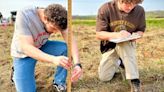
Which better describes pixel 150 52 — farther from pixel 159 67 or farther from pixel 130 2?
pixel 130 2

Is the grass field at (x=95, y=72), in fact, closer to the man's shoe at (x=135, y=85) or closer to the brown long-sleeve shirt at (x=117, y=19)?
the man's shoe at (x=135, y=85)

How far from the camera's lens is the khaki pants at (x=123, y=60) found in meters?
3.88

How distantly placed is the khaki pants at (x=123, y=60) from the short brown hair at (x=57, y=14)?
0.84 meters

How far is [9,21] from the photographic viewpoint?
982 centimetres

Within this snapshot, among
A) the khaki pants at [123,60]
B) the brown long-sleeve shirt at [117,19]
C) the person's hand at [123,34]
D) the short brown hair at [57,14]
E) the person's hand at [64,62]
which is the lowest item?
the khaki pants at [123,60]

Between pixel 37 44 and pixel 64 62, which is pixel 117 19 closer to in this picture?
pixel 37 44

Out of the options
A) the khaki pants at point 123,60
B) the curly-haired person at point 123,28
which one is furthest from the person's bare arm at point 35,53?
the khaki pants at point 123,60

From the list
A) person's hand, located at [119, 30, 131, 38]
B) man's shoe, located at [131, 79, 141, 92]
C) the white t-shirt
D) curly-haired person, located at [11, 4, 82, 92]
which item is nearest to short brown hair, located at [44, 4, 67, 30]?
curly-haired person, located at [11, 4, 82, 92]

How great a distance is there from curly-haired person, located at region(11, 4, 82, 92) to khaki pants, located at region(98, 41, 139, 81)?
1.78ft

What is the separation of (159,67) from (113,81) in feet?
2.03

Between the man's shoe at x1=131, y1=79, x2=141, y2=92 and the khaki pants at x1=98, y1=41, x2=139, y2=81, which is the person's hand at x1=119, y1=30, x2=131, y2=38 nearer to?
the khaki pants at x1=98, y1=41, x2=139, y2=81

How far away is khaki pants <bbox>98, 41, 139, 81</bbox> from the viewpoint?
3875 mm

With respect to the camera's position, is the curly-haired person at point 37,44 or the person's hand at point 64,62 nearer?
the person's hand at point 64,62

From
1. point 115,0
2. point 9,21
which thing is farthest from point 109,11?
point 9,21
